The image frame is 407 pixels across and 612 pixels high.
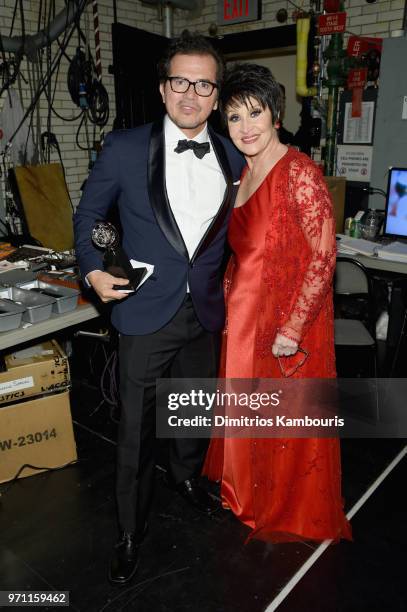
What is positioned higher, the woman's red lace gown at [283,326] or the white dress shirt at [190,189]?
the white dress shirt at [190,189]

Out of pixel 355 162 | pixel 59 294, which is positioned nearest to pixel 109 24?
pixel 355 162

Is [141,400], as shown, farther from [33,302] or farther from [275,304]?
[33,302]

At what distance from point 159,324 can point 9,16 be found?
12.8 ft

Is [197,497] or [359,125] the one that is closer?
[197,497]

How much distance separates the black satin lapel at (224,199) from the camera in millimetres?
1787

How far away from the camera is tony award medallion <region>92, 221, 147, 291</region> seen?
5.42 feet

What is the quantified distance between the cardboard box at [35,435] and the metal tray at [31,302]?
473 mm

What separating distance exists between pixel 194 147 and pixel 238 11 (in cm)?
415

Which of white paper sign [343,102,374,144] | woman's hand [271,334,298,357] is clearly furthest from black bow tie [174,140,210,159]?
white paper sign [343,102,374,144]

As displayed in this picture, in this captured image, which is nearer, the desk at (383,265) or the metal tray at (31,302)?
the metal tray at (31,302)

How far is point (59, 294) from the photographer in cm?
229

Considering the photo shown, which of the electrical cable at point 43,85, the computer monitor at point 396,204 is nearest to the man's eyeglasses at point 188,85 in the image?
the computer monitor at point 396,204

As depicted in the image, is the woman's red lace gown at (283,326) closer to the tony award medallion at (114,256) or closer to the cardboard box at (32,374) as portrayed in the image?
the tony award medallion at (114,256)

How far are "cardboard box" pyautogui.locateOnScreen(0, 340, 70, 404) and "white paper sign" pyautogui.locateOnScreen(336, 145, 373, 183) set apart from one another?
3.13 meters
